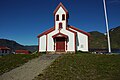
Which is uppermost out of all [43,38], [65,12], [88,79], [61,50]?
[65,12]

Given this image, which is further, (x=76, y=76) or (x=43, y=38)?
(x=43, y=38)

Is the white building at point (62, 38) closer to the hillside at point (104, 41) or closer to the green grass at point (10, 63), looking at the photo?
the green grass at point (10, 63)

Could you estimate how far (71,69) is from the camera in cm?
1692

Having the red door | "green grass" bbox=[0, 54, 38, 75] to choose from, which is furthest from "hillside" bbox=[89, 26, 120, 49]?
"green grass" bbox=[0, 54, 38, 75]

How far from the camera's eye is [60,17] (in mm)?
36094

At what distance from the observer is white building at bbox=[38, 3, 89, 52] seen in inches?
1335

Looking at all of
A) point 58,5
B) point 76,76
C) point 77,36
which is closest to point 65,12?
point 58,5

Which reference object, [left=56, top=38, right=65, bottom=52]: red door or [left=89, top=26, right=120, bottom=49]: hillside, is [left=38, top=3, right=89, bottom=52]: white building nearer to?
[left=56, top=38, right=65, bottom=52]: red door

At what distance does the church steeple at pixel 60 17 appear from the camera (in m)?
35.4

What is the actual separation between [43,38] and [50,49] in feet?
9.79

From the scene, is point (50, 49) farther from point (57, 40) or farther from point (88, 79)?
point (88, 79)

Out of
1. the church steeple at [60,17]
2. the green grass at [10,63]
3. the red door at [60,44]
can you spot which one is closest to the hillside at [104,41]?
the church steeple at [60,17]

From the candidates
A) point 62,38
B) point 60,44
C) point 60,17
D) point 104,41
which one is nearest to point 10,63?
point 60,44

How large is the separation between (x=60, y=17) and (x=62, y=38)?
4654mm
